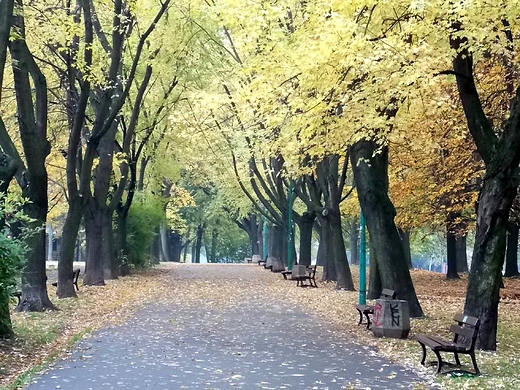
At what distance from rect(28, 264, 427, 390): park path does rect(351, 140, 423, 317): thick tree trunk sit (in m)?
2.14

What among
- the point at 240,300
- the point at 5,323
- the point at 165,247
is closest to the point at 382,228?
the point at 240,300

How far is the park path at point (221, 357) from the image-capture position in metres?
9.19

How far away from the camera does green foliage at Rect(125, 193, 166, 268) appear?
1359 inches

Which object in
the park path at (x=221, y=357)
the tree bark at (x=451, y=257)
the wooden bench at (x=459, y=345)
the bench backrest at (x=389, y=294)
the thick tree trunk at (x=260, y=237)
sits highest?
the thick tree trunk at (x=260, y=237)

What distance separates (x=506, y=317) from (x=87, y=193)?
39.5 feet

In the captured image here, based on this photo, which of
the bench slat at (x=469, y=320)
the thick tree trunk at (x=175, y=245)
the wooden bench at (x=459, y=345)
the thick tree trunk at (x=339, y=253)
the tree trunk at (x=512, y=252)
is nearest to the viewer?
the wooden bench at (x=459, y=345)

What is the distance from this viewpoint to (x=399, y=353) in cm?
1210

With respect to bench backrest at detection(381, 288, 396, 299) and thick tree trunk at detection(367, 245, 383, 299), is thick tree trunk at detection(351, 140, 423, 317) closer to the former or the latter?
bench backrest at detection(381, 288, 396, 299)

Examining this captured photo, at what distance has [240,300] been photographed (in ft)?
72.9

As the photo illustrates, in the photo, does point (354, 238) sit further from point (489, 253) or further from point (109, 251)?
point (489, 253)

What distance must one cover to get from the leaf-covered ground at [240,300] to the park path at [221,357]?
455 mm

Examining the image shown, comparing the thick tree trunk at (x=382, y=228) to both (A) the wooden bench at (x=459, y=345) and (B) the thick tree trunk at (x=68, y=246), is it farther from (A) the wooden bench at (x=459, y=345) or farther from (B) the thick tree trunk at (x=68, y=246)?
(B) the thick tree trunk at (x=68, y=246)

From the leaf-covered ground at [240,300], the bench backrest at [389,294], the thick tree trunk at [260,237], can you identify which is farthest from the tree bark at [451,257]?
the thick tree trunk at [260,237]

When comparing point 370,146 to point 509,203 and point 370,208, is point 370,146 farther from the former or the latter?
point 509,203
